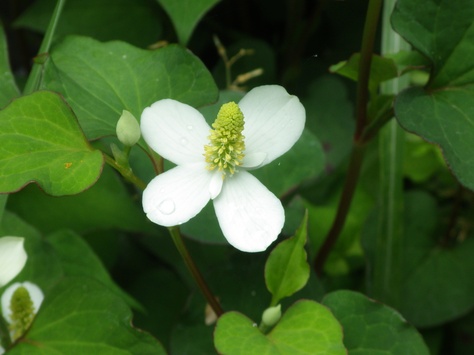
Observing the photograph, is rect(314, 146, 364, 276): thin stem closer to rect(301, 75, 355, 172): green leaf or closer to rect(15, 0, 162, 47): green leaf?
rect(301, 75, 355, 172): green leaf

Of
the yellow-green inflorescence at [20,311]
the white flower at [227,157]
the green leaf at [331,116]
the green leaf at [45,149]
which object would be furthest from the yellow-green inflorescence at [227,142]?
the green leaf at [331,116]

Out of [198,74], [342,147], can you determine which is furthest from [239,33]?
[198,74]

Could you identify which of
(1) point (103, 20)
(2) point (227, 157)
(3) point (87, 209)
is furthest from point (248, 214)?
(1) point (103, 20)

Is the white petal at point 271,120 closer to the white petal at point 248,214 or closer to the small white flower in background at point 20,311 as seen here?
the white petal at point 248,214

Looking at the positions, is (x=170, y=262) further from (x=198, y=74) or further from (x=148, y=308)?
(x=198, y=74)

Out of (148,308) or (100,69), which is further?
(148,308)

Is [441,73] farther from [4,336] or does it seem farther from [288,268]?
[4,336]
